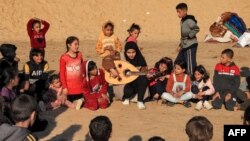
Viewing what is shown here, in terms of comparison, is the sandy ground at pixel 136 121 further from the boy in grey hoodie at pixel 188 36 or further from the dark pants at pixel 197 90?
the boy in grey hoodie at pixel 188 36

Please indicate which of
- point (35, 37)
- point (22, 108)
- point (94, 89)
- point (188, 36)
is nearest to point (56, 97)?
point (94, 89)

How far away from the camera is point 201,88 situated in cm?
966

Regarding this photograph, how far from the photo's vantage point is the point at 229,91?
31.6 ft

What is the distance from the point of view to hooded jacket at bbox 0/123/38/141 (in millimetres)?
5035

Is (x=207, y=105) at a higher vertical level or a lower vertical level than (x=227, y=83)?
lower

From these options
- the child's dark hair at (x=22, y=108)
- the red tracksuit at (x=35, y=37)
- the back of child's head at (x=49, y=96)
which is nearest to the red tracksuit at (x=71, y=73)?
the back of child's head at (x=49, y=96)

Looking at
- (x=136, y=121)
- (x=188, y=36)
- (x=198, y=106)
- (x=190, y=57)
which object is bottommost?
(x=136, y=121)

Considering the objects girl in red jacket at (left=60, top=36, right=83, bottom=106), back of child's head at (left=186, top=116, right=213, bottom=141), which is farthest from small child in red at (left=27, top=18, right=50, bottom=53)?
back of child's head at (left=186, top=116, right=213, bottom=141)

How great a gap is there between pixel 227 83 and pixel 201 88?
500mm

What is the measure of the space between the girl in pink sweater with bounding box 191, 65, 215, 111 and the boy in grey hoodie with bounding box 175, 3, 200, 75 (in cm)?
81

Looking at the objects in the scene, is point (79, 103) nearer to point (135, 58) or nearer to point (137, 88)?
point (137, 88)

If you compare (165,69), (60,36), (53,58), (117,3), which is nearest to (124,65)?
(165,69)

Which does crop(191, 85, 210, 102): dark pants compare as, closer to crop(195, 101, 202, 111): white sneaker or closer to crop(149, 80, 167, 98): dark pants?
crop(195, 101, 202, 111): white sneaker

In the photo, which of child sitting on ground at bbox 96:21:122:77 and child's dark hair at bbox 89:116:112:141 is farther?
child sitting on ground at bbox 96:21:122:77
